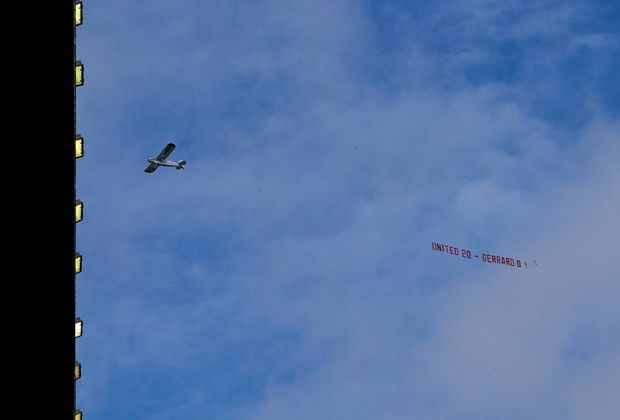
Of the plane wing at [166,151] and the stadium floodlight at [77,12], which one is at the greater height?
the plane wing at [166,151]

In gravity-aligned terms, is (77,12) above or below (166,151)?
below

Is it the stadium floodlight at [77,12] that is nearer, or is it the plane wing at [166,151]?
the stadium floodlight at [77,12]

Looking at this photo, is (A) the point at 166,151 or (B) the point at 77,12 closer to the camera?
(B) the point at 77,12

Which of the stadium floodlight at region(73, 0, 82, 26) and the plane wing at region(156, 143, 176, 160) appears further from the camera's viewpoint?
the plane wing at region(156, 143, 176, 160)

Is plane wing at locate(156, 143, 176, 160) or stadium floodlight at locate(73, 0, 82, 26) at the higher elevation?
plane wing at locate(156, 143, 176, 160)
